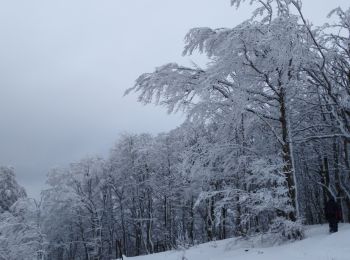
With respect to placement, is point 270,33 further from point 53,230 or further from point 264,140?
point 53,230

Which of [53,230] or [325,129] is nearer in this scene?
Answer: [325,129]

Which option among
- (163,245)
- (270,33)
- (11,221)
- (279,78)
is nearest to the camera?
(270,33)

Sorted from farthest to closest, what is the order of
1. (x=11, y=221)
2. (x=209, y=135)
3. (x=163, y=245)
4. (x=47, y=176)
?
(x=47, y=176), (x=163, y=245), (x=11, y=221), (x=209, y=135)

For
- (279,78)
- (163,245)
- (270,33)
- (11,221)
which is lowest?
(163,245)

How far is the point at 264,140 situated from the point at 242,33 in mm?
5655

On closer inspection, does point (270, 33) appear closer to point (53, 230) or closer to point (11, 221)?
point (11, 221)

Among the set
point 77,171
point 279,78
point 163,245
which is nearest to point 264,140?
point 279,78

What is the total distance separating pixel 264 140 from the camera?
61.7 feet

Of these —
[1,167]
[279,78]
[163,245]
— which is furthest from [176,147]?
[279,78]

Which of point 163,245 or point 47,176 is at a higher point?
point 47,176

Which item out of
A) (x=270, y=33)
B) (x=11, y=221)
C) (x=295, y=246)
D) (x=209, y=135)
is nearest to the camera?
(x=295, y=246)

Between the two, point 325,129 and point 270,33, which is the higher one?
point 270,33

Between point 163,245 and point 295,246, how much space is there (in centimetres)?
3159

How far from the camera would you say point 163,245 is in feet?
143
